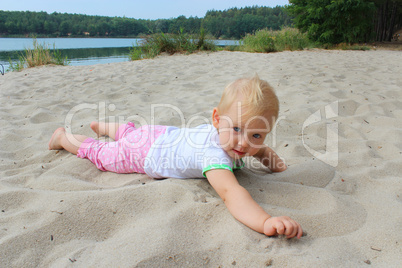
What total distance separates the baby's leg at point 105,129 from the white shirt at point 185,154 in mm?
A: 607

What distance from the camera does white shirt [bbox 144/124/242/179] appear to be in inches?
63.7

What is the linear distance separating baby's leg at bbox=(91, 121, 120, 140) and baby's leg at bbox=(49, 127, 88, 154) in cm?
23

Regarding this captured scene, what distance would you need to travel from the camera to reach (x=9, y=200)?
1.55m

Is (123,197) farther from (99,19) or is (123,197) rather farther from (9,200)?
(99,19)

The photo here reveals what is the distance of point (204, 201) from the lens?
151cm

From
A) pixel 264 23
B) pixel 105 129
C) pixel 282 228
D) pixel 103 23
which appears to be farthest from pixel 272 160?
pixel 103 23

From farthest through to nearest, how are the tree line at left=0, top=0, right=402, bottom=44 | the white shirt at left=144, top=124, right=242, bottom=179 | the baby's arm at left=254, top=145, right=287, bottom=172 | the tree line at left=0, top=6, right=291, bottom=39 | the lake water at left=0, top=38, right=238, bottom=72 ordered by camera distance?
the tree line at left=0, top=6, right=291, bottom=39, the tree line at left=0, top=0, right=402, bottom=44, the lake water at left=0, top=38, right=238, bottom=72, the baby's arm at left=254, top=145, right=287, bottom=172, the white shirt at left=144, top=124, right=242, bottom=179

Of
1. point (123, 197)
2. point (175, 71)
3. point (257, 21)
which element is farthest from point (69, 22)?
point (123, 197)

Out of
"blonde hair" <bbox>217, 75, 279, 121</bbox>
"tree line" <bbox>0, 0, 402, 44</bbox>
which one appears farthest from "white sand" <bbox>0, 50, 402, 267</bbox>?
"tree line" <bbox>0, 0, 402, 44</bbox>

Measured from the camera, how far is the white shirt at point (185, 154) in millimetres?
1618

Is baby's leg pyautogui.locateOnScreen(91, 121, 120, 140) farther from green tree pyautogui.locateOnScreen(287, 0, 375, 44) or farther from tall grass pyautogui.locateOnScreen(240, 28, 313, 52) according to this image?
green tree pyautogui.locateOnScreen(287, 0, 375, 44)

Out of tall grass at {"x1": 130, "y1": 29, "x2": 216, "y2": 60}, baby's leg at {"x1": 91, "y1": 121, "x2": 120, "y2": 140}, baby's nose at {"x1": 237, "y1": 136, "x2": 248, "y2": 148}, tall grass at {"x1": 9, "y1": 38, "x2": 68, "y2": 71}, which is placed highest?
tall grass at {"x1": 130, "y1": 29, "x2": 216, "y2": 60}

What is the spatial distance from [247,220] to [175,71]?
4.84 m

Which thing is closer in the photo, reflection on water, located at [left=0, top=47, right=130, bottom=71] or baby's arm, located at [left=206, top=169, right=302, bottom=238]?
baby's arm, located at [left=206, top=169, right=302, bottom=238]
